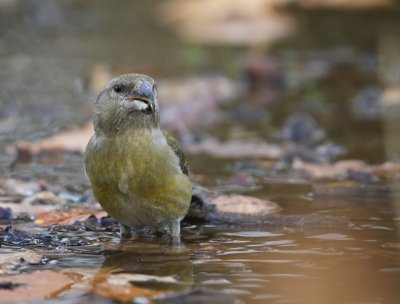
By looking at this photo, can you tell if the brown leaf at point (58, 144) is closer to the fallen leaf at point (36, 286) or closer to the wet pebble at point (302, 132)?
the wet pebble at point (302, 132)

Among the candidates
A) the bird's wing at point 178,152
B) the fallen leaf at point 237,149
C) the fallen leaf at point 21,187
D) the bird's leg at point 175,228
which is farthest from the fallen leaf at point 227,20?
the bird's leg at point 175,228

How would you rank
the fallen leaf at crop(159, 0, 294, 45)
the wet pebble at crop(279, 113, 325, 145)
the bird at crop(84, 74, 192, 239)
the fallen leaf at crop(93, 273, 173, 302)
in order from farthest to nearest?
the fallen leaf at crop(159, 0, 294, 45)
the wet pebble at crop(279, 113, 325, 145)
the bird at crop(84, 74, 192, 239)
the fallen leaf at crop(93, 273, 173, 302)

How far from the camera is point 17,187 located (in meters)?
6.49

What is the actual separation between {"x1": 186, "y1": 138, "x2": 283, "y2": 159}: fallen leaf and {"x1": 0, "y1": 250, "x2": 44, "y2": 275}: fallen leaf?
147 inches

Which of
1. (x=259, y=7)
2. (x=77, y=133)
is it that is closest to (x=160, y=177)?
(x=77, y=133)

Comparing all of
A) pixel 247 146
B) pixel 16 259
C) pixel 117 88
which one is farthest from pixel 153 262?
pixel 247 146

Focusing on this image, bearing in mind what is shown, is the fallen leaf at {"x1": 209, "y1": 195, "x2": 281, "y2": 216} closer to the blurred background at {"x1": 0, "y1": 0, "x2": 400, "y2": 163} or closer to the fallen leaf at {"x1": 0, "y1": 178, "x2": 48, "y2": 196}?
the fallen leaf at {"x1": 0, "y1": 178, "x2": 48, "y2": 196}

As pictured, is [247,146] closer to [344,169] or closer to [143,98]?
[344,169]

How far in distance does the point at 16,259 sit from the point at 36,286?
44 cm

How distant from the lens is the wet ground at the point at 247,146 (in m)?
4.38

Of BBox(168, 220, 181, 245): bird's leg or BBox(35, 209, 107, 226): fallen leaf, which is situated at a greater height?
BBox(35, 209, 107, 226): fallen leaf

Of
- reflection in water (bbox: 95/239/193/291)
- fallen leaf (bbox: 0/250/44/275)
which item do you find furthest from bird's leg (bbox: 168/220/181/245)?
fallen leaf (bbox: 0/250/44/275)

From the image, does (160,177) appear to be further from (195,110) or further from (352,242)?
(195,110)

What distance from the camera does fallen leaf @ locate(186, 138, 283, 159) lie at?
8164 mm
